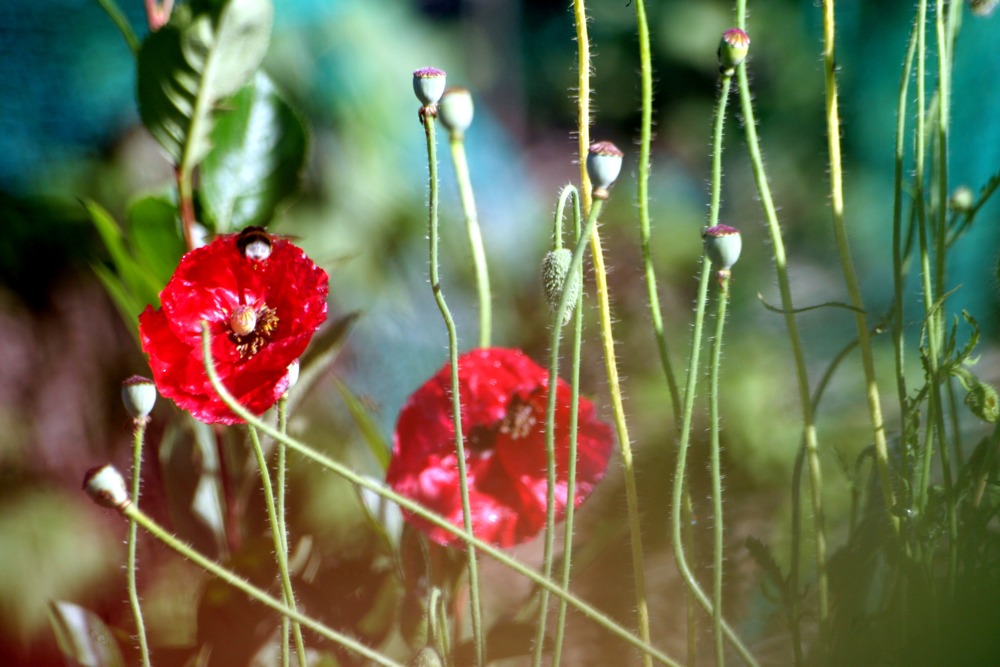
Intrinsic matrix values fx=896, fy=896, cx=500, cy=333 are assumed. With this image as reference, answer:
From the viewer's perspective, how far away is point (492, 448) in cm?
42

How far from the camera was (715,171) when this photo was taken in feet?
1.26

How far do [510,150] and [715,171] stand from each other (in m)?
0.09

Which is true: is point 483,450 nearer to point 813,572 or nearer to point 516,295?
point 516,295

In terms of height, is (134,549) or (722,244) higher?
(722,244)

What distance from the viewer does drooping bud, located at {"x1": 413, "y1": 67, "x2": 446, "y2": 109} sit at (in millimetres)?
336

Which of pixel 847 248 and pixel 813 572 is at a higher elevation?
pixel 847 248

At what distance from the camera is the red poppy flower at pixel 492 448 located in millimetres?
408

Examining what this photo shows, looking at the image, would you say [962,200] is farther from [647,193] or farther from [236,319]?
[236,319]

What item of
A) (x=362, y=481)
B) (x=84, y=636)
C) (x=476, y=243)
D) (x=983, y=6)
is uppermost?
(x=983, y=6)

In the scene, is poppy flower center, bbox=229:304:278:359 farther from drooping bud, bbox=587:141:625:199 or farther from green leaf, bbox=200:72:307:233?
drooping bud, bbox=587:141:625:199

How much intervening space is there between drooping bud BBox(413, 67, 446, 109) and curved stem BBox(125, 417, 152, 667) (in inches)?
6.6

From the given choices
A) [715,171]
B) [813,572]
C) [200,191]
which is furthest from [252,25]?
[813,572]

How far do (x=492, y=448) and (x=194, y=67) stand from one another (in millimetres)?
215

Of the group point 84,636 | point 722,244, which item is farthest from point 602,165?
point 84,636
